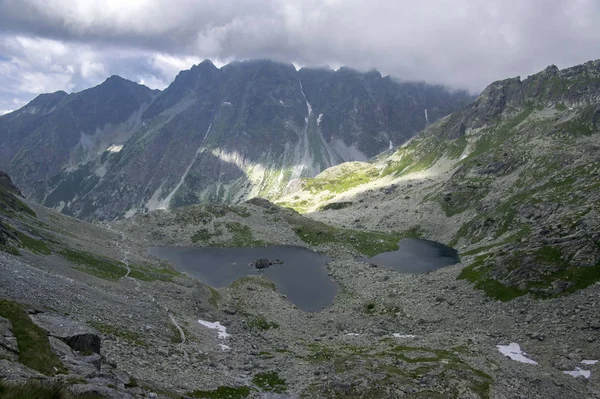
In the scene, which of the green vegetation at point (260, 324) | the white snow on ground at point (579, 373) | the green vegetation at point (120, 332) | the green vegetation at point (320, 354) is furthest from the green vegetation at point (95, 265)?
the white snow on ground at point (579, 373)

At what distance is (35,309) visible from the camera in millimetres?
30094

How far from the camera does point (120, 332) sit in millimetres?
37562

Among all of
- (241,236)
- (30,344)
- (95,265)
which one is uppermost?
(241,236)

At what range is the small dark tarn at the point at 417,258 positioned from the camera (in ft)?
354

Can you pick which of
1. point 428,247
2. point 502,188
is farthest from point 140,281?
point 502,188

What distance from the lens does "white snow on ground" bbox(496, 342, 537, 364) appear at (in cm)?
4553

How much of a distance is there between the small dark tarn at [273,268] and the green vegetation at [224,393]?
148ft

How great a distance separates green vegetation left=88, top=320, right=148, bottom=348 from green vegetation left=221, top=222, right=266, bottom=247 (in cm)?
9882

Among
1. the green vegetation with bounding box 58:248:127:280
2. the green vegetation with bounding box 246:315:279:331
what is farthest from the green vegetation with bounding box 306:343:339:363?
the green vegetation with bounding box 58:248:127:280

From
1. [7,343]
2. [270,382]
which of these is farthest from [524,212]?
[7,343]

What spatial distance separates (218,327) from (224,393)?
25.1 meters

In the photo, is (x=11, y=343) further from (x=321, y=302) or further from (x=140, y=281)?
(x=321, y=302)

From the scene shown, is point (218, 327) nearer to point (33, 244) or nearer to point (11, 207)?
point (33, 244)

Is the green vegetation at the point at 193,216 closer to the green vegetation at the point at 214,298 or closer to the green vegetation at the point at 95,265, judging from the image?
the green vegetation at the point at 95,265
